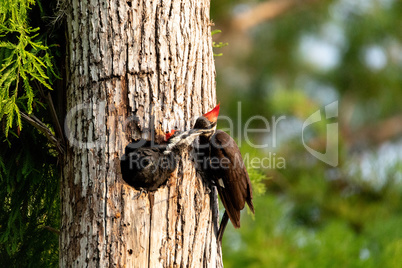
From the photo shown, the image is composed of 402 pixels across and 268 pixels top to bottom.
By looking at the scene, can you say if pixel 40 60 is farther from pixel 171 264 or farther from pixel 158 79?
pixel 171 264

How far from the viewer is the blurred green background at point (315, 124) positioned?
15.2 ft

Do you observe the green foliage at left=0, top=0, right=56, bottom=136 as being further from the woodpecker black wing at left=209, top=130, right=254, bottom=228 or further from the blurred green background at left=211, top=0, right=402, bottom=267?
the blurred green background at left=211, top=0, right=402, bottom=267

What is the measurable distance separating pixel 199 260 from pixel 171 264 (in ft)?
0.54

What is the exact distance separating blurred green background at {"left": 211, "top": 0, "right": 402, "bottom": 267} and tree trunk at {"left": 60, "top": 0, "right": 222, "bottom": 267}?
1.04 metres

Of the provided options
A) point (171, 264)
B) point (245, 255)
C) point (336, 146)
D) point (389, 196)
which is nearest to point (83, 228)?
point (171, 264)

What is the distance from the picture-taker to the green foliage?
2262mm

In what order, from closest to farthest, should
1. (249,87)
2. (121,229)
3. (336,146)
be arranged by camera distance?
1. (121,229)
2. (336,146)
3. (249,87)

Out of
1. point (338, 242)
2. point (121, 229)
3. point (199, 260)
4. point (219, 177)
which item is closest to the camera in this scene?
point (121, 229)

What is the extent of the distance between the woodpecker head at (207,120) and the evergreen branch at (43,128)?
0.70 metres

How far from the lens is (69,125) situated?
240cm

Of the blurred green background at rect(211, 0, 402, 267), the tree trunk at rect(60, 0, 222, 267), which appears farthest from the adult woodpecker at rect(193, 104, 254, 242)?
the blurred green background at rect(211, 0, 402, 267)

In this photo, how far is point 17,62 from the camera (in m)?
2.27

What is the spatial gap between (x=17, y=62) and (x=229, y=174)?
1.22 m

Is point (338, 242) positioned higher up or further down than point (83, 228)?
further down
